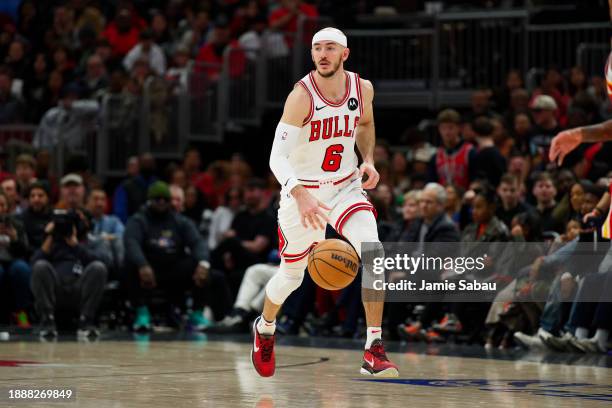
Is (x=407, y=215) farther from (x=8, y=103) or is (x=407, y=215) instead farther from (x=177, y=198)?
(x=8, y=103)

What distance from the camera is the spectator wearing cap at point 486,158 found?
14602 millimetres

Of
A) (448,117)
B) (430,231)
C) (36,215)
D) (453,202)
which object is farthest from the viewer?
(36,215)

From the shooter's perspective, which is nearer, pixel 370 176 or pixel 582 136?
pixel 582 136

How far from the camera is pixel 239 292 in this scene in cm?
1530

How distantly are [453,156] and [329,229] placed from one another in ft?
5.79

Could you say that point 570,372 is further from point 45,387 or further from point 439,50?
point 439,50

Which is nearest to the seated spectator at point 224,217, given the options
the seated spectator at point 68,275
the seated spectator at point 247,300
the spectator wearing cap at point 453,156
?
the seated spectator at point 247,300

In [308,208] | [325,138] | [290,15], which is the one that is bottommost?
[308,208]

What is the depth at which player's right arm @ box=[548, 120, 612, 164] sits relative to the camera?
23.8 ft

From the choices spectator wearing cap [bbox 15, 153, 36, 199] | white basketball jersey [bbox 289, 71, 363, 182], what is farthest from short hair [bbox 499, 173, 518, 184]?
spectator wearing cap [bbox 15, 153, 36, 199]

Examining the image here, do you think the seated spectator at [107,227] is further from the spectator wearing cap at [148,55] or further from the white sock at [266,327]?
the white sock at [266,327]

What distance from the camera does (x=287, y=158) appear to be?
8.96 metres

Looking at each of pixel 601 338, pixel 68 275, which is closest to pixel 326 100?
pixel 601 338

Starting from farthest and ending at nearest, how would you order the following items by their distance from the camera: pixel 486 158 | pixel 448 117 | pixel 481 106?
pixel 481 106 < pixel 448 117 < pixel 486 158
